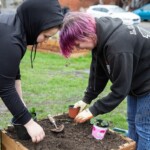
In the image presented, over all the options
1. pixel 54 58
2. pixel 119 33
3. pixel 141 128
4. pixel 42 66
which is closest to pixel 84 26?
pixel 119 33

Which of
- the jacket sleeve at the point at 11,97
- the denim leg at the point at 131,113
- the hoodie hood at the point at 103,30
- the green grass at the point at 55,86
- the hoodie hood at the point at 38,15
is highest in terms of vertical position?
the hoodie hood at the point at 38,15

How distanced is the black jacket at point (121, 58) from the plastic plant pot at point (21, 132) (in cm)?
51

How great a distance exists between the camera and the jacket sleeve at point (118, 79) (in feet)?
7.35

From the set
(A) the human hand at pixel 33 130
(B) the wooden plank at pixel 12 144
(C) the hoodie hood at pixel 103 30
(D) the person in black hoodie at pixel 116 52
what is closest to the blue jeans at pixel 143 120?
(D) the person in black hoodie at pixel 116 52

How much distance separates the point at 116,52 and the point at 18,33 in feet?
2.15

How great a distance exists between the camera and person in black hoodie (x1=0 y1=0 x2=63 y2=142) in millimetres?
1970

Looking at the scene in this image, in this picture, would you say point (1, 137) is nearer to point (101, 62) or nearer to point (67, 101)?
point (101, 62)

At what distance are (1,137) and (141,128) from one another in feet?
3.60

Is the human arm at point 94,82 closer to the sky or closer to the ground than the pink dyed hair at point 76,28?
closer to the ground

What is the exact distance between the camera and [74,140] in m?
2.58

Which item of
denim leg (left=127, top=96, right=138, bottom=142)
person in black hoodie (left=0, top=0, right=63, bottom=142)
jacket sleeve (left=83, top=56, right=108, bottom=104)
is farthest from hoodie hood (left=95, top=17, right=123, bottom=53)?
denim leg (left=127, top=96, right=138, bottom=142)

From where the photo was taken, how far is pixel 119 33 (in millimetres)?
2293

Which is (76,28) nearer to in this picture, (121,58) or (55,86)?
(121,58)

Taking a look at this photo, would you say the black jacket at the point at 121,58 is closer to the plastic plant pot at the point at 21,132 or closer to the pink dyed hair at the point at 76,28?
the pink dyed hair at the point at 76,28
